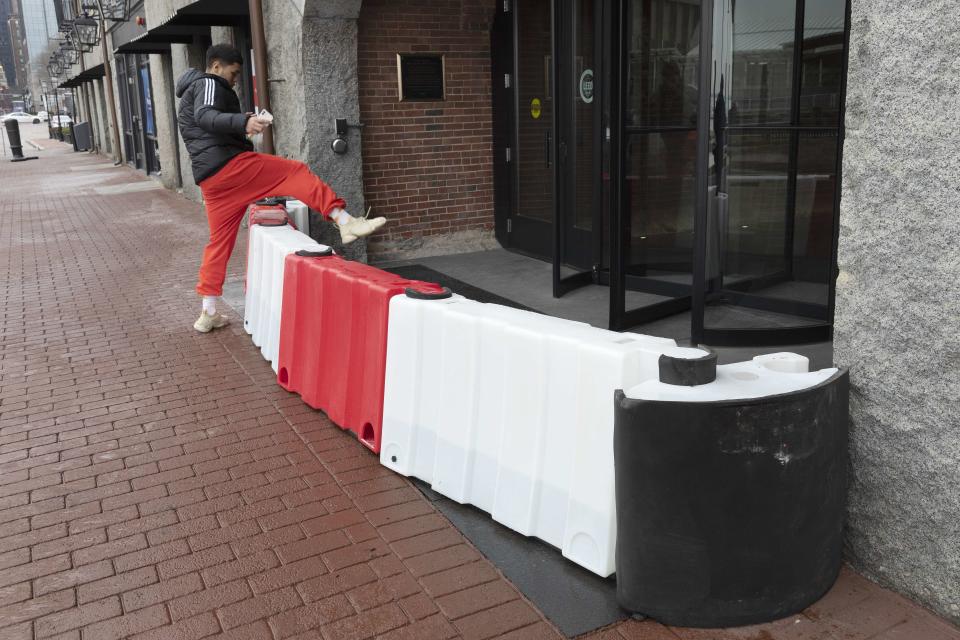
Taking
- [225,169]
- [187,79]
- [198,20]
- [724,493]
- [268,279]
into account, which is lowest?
[724,493]

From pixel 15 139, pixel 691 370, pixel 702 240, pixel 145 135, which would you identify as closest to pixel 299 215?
pixel 702 240

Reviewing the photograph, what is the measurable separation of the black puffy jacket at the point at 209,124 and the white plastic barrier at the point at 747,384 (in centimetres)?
462

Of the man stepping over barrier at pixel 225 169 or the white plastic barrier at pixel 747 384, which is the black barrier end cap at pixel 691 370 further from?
the man stepping over barrier at pixel 225 169

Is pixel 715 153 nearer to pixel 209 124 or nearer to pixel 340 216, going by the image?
pixel 340 216

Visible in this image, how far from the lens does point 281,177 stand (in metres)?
7.00

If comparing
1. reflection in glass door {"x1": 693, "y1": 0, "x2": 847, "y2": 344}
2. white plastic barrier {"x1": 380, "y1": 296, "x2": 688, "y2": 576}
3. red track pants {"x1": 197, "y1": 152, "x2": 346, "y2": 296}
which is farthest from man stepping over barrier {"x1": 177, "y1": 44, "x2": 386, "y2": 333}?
white plastic barrier {"x1": 380, "y1": 296, "x2": 688, "y2": 576}

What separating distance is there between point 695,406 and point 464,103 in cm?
755

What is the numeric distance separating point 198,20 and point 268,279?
22.8 ft

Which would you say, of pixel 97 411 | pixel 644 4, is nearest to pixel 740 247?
pixel 644 4

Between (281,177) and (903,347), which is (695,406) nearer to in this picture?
(903,347)

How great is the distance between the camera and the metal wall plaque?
9305 millimetres

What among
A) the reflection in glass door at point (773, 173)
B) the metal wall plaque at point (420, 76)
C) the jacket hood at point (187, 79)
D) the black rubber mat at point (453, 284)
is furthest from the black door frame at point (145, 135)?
the reflection in glass door at point (773, 173)

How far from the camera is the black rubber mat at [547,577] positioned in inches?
121

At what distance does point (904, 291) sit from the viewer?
9.66 ft
